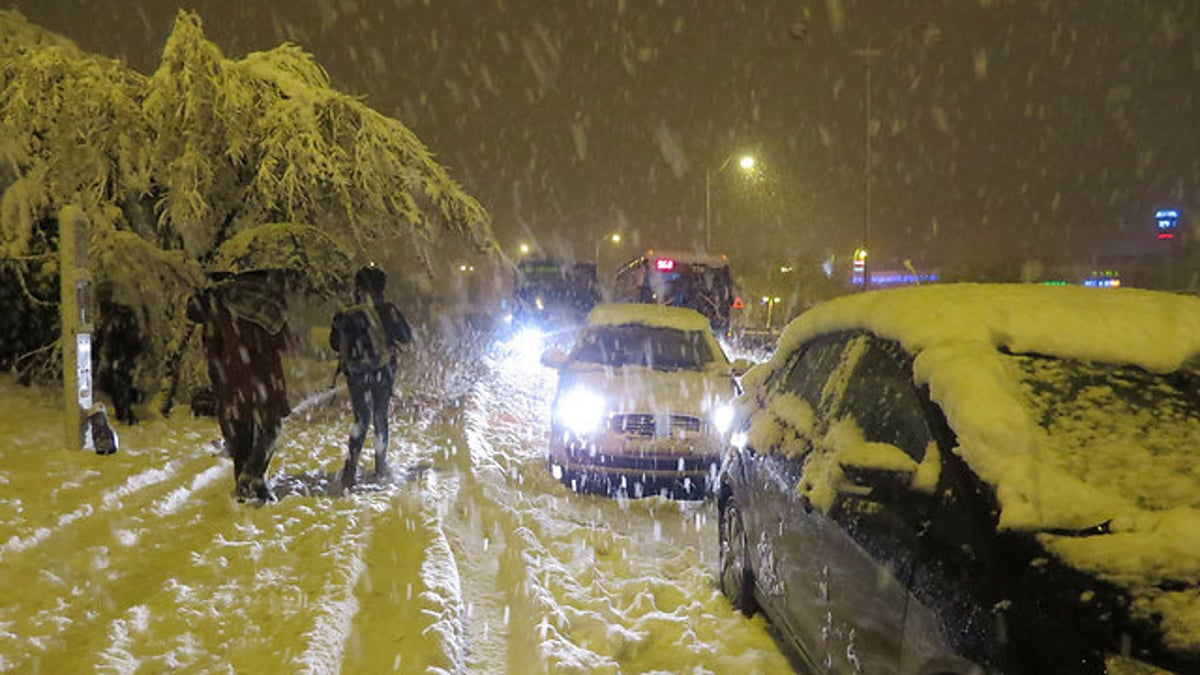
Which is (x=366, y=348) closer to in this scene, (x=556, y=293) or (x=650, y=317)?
(x=650, y=317)

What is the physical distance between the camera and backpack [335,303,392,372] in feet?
23.9

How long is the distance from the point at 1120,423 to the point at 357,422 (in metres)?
6.00

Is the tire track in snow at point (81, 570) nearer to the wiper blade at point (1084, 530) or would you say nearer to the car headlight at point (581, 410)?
the car headlight at point (581, 410)

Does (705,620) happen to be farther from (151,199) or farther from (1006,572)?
(151,199)

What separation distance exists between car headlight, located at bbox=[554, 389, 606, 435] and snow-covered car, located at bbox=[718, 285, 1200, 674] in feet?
11.6

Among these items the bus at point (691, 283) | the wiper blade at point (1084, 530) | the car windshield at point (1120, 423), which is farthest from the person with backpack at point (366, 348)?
the bus at point (691, 283)

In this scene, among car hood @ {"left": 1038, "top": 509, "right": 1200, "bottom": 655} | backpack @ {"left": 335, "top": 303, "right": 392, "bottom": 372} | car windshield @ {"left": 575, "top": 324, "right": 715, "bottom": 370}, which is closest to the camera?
car hood @ {"left": 1038, "top": 509, "right": 1200, "bottom": 655}

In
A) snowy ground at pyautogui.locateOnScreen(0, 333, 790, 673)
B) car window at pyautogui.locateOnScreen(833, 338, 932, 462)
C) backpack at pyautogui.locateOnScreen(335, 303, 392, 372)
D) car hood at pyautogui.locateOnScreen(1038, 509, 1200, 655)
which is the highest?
backpack at pyautogui.locateOnScreen(335, 303, 392, 372)

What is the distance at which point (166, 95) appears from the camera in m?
9.76

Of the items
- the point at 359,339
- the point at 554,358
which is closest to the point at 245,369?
the point at 359,339

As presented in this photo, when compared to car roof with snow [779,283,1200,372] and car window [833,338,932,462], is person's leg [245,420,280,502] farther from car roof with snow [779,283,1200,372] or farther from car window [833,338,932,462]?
car roof with snow [779,283,1200,372]

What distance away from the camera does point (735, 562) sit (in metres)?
4.81

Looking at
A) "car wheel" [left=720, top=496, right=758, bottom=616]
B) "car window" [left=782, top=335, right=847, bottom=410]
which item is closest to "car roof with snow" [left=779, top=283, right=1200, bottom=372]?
"car window" [left=782, top=335, right=847, bottom=410]

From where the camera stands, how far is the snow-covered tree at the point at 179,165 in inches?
377
